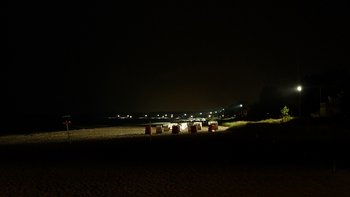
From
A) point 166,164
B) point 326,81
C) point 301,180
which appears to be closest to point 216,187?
point 301,180

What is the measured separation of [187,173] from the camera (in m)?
15.5

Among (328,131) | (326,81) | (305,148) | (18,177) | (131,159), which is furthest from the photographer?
(326,81)

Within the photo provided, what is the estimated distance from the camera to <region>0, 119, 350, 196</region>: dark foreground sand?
12445 millimetres

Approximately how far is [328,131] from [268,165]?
1783 cm

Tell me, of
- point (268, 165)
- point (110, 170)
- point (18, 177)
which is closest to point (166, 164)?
point (110, 170)

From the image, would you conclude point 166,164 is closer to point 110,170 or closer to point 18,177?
point 110,170

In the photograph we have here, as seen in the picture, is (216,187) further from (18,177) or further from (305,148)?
(305,148)

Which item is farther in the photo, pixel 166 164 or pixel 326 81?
pixel 326 81

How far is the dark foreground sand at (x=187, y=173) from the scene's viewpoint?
40.8ft

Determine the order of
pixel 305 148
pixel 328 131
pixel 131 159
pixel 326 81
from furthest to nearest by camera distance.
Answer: pixel 326 81 < pixel 328 131 < pixel 305 148 < pixel 131 159

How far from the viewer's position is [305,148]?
23172 millimetres

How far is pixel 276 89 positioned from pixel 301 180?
120494 millimetres

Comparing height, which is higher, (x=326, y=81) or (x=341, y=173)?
(x=326, y=81)

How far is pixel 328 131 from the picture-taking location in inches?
1308
